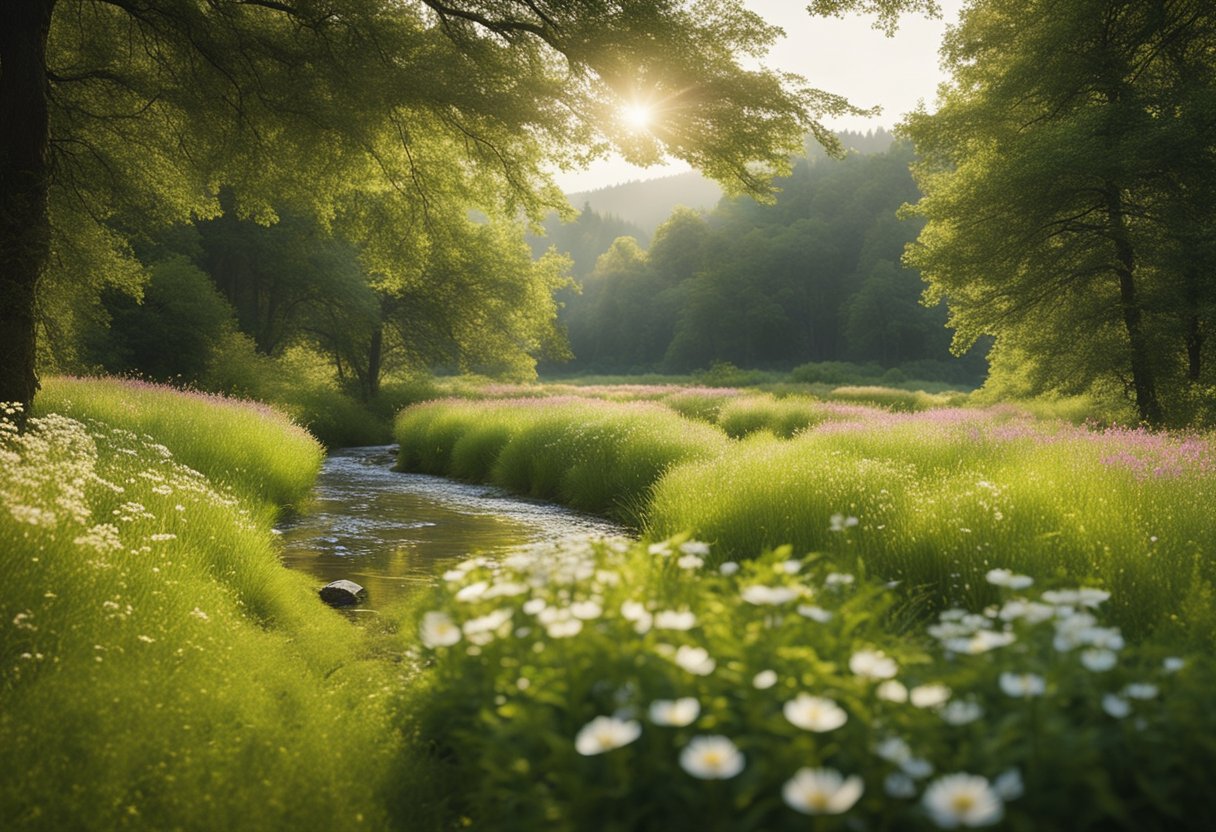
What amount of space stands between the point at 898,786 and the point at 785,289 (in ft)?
297

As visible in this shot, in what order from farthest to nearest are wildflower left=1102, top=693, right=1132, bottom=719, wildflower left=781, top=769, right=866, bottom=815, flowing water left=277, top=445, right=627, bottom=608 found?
flowing water left=277, top=445, right=627, bottom=608
wildflower left=1102, top=693, right=1132, bottom=719
wildflower left=781, top=769, right=866, bottom=815

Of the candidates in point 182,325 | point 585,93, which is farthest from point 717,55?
point 182,325

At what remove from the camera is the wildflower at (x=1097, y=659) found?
2.15m

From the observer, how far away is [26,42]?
730 centimetres

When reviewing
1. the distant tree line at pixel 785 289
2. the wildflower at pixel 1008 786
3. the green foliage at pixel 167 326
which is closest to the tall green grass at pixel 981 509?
the wildflower at pixel 1008 786

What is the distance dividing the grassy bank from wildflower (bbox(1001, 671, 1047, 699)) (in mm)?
2605

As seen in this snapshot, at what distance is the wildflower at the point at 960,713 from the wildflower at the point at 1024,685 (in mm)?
119

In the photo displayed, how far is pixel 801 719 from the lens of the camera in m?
1.96

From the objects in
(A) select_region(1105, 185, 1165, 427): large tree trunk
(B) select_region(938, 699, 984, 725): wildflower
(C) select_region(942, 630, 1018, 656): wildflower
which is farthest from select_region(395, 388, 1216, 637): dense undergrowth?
(A) select_region(1105, 185, 1165, 427): large tree trunk

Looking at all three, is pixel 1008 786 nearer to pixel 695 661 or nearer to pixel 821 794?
pixel 821 794

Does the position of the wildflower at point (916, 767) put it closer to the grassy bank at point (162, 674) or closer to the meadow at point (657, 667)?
the meadow at point (657, 667)

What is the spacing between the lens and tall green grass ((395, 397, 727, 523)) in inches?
492

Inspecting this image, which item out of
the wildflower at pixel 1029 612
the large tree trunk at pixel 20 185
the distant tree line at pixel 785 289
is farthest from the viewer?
the distant tree line at pixel 785 289

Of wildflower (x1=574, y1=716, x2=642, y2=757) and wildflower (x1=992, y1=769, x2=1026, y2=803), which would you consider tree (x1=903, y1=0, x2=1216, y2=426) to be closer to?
wildflower (x1=992, y1=769, x2=1026, y2=803)
